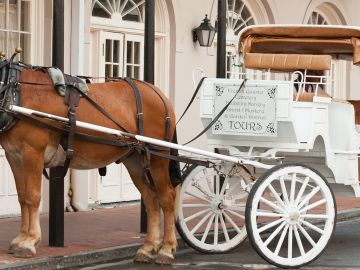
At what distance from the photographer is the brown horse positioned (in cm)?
855

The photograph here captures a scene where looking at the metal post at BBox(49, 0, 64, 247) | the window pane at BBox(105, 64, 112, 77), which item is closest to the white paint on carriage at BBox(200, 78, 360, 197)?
the metal post at BBox(49, 0, 64, 247)

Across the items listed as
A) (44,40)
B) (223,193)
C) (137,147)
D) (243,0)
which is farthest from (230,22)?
(137,147)

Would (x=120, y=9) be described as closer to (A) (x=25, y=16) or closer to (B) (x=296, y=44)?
(A) (x=25, y=16)

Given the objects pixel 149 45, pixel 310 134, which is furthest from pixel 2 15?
pixel 310 134

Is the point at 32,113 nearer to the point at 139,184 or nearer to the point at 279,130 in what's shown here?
the point at 139,184

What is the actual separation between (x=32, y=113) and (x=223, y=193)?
2.75 m

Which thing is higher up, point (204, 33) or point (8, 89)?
point (204, 33)

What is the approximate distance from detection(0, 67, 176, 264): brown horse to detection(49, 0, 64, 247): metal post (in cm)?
71

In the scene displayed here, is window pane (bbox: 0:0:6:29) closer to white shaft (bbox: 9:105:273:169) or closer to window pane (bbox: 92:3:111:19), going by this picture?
window pane (bbox: 92:3:111:19)

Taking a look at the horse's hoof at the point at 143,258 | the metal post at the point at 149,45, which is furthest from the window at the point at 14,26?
the horse's hoof at the point at 143,258

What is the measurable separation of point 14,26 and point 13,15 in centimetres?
15

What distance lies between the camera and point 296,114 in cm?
971

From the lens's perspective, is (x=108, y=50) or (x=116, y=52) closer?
(x=108, y=50)

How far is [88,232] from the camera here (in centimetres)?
1101
